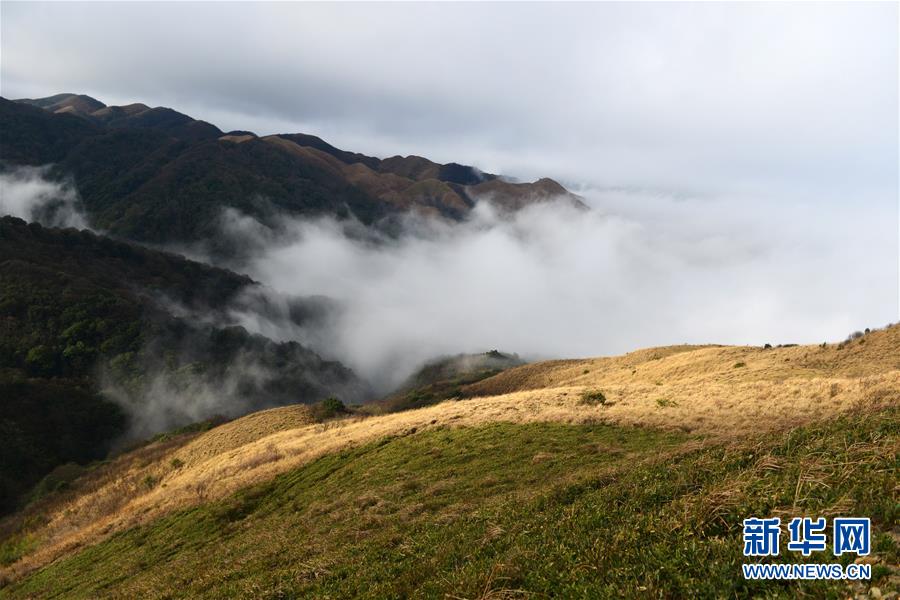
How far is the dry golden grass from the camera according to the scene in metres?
24.9

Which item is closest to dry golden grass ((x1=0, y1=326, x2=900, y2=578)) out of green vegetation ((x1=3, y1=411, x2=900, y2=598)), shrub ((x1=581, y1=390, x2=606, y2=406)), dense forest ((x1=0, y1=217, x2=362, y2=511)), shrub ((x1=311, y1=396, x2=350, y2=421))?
shrub ((x1=581, y1=390, x2=606, y2=406))

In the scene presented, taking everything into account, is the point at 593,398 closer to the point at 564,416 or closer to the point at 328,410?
the point at 564,416

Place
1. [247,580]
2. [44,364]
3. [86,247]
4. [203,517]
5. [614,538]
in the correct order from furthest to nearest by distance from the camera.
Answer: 1. [86,247]
2. [44,364]
3. [203,517]
4. [247,580]
5. [614,538]

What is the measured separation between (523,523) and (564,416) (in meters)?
16.8

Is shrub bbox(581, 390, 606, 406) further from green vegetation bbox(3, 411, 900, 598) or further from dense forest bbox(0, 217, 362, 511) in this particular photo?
dense forest bbox(0, 217, 362, 511)

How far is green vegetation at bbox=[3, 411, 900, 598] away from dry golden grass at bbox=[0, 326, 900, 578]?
124 inches

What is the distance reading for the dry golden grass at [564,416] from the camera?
81.8ft

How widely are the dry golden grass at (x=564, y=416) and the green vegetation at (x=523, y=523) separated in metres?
→ 3.16

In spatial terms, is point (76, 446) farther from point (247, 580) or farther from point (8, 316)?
point (247, 580)

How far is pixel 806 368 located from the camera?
3941 centimetres

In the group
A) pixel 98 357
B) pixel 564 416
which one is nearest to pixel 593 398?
pixel 564 416

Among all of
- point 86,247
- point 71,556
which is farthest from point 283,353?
point 71,556

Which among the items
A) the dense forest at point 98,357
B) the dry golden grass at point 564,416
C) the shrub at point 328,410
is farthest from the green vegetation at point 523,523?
the dense forest at point 98,357

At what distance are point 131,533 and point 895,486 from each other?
112 feet
